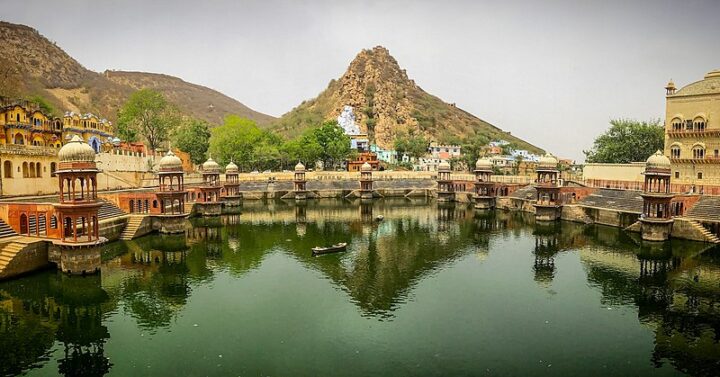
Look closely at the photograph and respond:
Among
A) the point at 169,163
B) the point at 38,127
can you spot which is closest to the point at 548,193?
the point at 169,163

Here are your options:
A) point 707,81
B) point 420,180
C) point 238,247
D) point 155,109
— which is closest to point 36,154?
point 238,247

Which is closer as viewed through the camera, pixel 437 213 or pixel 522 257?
pixel 522 257

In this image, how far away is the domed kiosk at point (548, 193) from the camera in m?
48.4

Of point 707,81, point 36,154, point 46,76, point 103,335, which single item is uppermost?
point 46,76

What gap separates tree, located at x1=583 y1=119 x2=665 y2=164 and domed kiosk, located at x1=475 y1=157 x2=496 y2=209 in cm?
2507

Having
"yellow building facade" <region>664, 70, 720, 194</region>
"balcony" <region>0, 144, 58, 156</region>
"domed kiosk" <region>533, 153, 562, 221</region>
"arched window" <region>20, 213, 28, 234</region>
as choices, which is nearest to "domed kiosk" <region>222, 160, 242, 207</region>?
"balcony" <region>0, 144, 58, 156</region>

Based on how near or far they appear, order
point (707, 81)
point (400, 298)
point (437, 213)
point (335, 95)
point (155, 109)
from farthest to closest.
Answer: point (335, 95) < point (155, 109) < point (437, 213) < point (707, 81) < point (400, 298)

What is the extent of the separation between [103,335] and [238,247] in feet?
56.2

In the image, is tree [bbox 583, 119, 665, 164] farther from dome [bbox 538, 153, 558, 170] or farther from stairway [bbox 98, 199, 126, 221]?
stairway [bbox 98, 199, 126, 221]

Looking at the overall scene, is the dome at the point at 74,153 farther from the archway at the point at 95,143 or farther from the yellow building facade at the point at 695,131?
the yellow building facade at the point at 695,131

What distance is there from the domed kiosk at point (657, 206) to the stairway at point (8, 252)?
141ft

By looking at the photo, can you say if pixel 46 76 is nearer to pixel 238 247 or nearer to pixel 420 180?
pixel 420 180

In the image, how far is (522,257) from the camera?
33.6m

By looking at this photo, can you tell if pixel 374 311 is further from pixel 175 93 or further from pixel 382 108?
pixel 175 93
